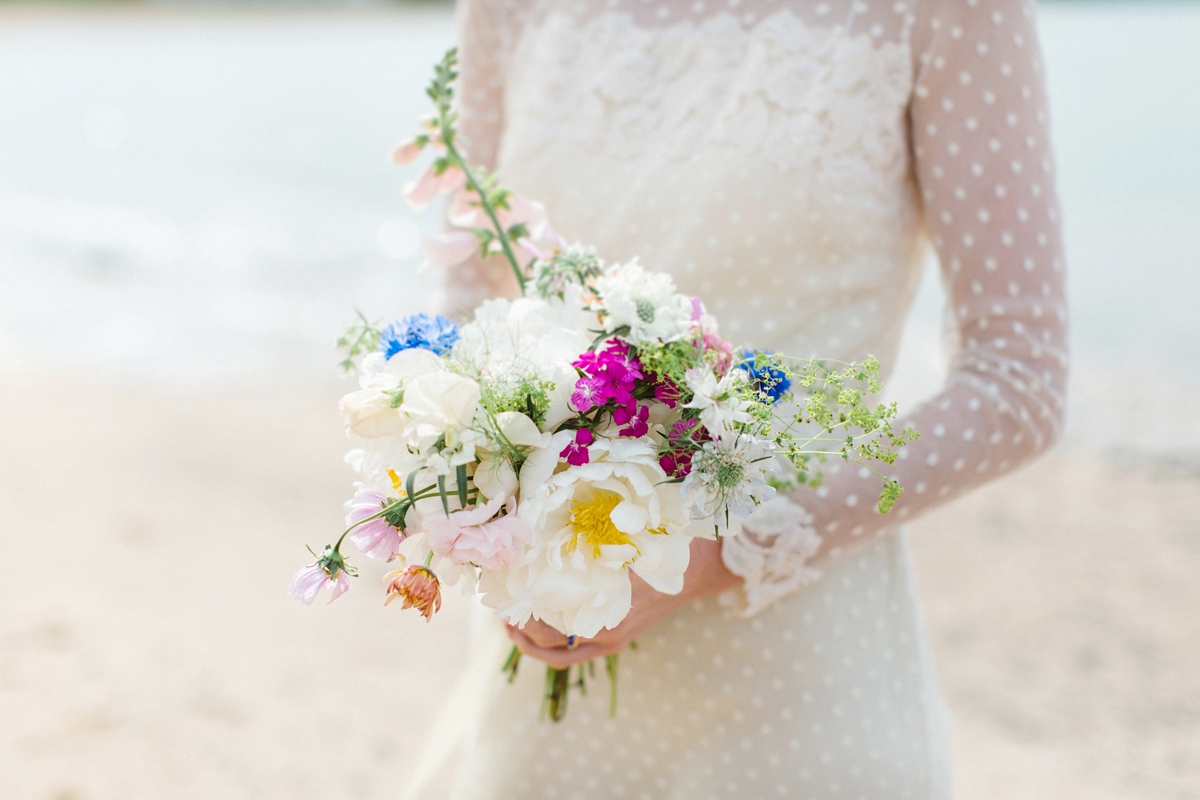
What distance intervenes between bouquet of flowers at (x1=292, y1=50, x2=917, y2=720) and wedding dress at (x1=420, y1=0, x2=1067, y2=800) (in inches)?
16.8

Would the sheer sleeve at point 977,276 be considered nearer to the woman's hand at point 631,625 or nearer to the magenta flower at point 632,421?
the woman's hand at point 631,625

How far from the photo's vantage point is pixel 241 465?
5293 millimetres

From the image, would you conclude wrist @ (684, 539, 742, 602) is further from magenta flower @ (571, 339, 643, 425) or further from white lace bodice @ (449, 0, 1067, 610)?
magenta flower @ (571, 339, 643, 425)

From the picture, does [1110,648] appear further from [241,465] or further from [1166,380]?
[241,465]

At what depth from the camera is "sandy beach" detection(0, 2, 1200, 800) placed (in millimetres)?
3381

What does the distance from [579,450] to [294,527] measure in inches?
165

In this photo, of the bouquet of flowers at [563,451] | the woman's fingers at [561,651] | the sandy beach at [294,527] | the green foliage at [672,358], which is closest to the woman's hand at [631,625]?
the woman's fingers at [561,651]

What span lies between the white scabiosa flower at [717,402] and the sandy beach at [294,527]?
279 centimetres

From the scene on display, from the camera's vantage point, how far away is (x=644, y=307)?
88 cm

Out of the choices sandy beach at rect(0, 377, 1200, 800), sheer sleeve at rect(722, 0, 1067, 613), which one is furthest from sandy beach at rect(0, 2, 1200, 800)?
sheer sleeve at rect(722, 0, 1067, 613)

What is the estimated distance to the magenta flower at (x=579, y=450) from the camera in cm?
80

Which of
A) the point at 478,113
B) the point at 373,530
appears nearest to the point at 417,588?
the point at 373,530

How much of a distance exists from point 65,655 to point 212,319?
4.53 meters

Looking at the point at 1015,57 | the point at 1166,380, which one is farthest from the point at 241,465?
the point at 1166,380
